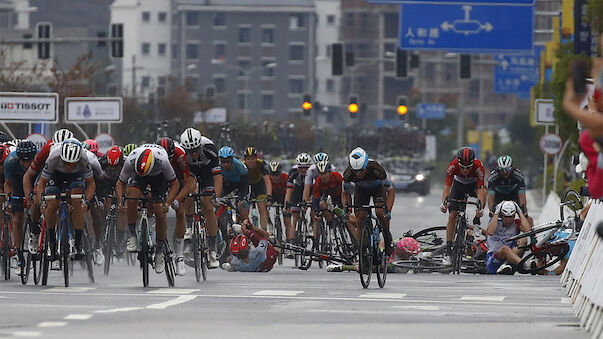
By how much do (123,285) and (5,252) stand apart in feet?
5.57

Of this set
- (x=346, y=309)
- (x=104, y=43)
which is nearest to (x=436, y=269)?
(x=346, y=309)

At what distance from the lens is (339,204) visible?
25.9 meters

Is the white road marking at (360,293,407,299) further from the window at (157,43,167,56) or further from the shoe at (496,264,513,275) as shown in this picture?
the window at (157,43,167,56)

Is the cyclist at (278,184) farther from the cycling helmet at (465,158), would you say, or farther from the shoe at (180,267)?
the shoe at (180,267)

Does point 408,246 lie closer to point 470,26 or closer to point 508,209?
point 508,209

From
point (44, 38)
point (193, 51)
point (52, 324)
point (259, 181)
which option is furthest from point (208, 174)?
point (193, 51)

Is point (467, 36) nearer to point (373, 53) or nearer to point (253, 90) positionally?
point (253, 90)

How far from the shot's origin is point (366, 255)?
19328 mm

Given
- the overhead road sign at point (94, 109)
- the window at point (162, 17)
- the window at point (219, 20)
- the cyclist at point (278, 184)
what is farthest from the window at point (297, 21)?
the cyclist at point (278, 184)

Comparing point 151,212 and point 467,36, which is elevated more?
point 467,36

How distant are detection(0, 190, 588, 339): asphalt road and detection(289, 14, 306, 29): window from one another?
149578 millimetres

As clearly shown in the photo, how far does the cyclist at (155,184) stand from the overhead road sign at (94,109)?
2664 centimetres

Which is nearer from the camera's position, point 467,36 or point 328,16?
point 467,36

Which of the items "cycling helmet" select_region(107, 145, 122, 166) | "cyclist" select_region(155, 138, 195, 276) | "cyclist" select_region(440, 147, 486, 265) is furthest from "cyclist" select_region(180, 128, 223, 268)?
"cyclist" select_region(440, 147, 486, 265)
